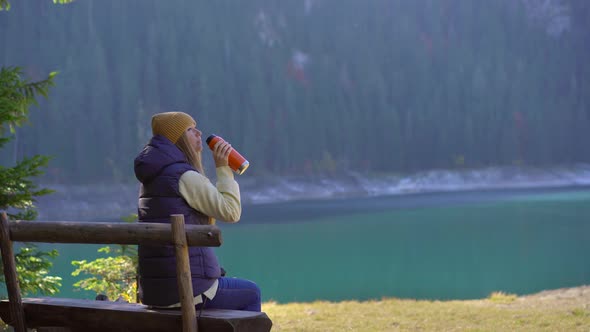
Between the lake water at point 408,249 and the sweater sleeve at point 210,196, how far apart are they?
1187 cm

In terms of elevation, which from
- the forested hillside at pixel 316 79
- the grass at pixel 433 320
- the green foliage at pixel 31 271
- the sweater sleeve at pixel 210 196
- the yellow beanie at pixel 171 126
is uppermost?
the forested hillside at pixel 316 79

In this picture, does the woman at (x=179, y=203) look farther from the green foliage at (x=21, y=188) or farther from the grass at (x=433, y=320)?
the grass at (x=433, y=320)

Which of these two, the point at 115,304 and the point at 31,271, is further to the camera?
the point at 31,271

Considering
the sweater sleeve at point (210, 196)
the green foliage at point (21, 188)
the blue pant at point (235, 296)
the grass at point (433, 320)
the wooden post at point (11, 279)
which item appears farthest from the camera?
the grass at point (433, 320)

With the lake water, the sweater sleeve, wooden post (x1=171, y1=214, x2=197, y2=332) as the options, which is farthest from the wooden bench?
the lake water

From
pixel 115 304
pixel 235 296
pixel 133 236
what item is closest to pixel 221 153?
pixel 133 236

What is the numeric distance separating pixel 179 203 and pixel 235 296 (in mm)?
513

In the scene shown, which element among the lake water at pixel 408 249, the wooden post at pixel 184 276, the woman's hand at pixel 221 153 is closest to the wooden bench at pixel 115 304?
the wooden post at pixel 184 276

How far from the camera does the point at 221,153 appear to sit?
10.5 feet

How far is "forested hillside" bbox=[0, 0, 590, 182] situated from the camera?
51.3m

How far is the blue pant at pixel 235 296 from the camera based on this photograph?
3.18 m

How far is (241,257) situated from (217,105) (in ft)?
112

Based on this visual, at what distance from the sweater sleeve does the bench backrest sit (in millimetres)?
146

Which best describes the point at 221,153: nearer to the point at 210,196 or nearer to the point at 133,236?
the point at 210,196
